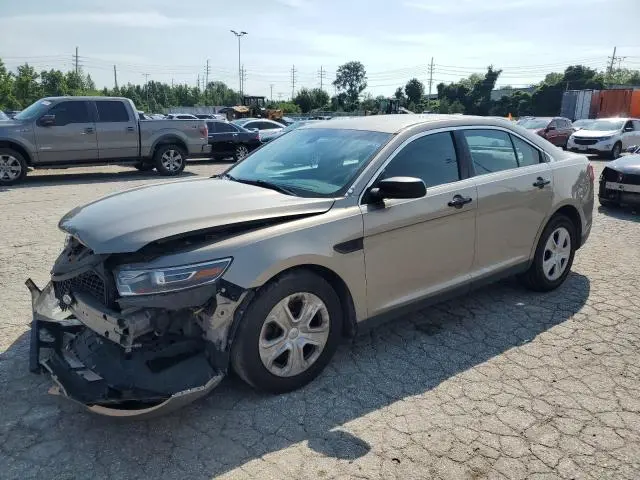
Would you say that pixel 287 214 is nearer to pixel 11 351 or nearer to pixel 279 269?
pixel 279 269

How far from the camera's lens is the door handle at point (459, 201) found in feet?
13.0

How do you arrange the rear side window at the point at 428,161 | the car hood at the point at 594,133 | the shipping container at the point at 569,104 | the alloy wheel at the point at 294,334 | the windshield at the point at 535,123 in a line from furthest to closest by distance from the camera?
1. the shipping container at the point at 569,104
2. the windshield at the point at 535,123
3. the car hood at the point at 594,133
4. the rear side window at the point at 428,161
5. the alloy wheel at the point at 294,334

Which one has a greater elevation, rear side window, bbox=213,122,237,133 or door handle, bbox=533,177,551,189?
rear side window, bbox=213,122,237,133

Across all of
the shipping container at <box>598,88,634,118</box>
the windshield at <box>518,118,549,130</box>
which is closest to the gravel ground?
the windshield at <box>518,118,549,130</box>

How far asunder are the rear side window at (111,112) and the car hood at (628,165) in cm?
Result: 1114

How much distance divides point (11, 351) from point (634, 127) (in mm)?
23496

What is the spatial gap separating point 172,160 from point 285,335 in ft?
40.1

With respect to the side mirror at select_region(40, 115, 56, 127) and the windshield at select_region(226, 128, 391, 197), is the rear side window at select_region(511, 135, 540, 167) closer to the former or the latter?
the windshield at select_region(226, 128, 391, 197)

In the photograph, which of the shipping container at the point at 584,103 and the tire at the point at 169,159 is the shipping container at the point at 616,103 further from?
the tire at the point at 169,159

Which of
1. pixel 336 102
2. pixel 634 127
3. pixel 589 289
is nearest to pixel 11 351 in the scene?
pixel 589 289

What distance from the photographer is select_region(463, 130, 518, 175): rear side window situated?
14.1ft

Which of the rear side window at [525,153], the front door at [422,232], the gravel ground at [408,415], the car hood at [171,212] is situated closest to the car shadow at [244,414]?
the gravel ground at [408,415]

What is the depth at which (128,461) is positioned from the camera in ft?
8.86

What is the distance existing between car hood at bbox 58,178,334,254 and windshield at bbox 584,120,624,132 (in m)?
21.4
